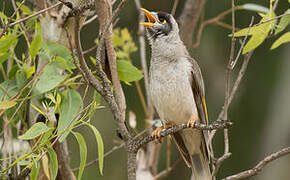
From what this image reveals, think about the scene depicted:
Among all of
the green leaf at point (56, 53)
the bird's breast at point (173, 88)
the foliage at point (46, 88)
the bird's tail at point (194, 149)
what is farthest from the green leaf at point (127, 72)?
the bird's tail at point (194, 149)

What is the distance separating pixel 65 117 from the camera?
94.4 inches

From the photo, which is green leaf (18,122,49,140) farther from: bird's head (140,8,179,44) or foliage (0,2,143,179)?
bird's head (140,8,179,44)

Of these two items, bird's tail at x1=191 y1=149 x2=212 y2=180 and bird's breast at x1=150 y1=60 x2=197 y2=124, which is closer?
bird's breast at x1=150 y1=60 x2=197 y2=124

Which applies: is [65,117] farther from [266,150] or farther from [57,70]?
[266,150]

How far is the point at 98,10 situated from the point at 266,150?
4355 millimetres

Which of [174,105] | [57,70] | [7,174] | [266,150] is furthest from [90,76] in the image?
[266,150]

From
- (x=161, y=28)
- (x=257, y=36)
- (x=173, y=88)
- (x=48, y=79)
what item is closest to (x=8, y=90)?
(x=48, y=79)

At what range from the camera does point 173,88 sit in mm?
3096

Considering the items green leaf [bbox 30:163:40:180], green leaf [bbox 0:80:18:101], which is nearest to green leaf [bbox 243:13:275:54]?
green leaf [bbox 30:163:40:180]

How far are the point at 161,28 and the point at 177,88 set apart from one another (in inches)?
19.5

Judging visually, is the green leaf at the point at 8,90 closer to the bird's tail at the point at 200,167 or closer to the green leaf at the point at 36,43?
the green leaf at the point at 36,43

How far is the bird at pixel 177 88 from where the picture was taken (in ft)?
10.2

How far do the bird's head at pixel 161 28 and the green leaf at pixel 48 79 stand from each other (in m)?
0.96

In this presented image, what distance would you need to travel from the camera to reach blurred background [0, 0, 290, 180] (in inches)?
239
